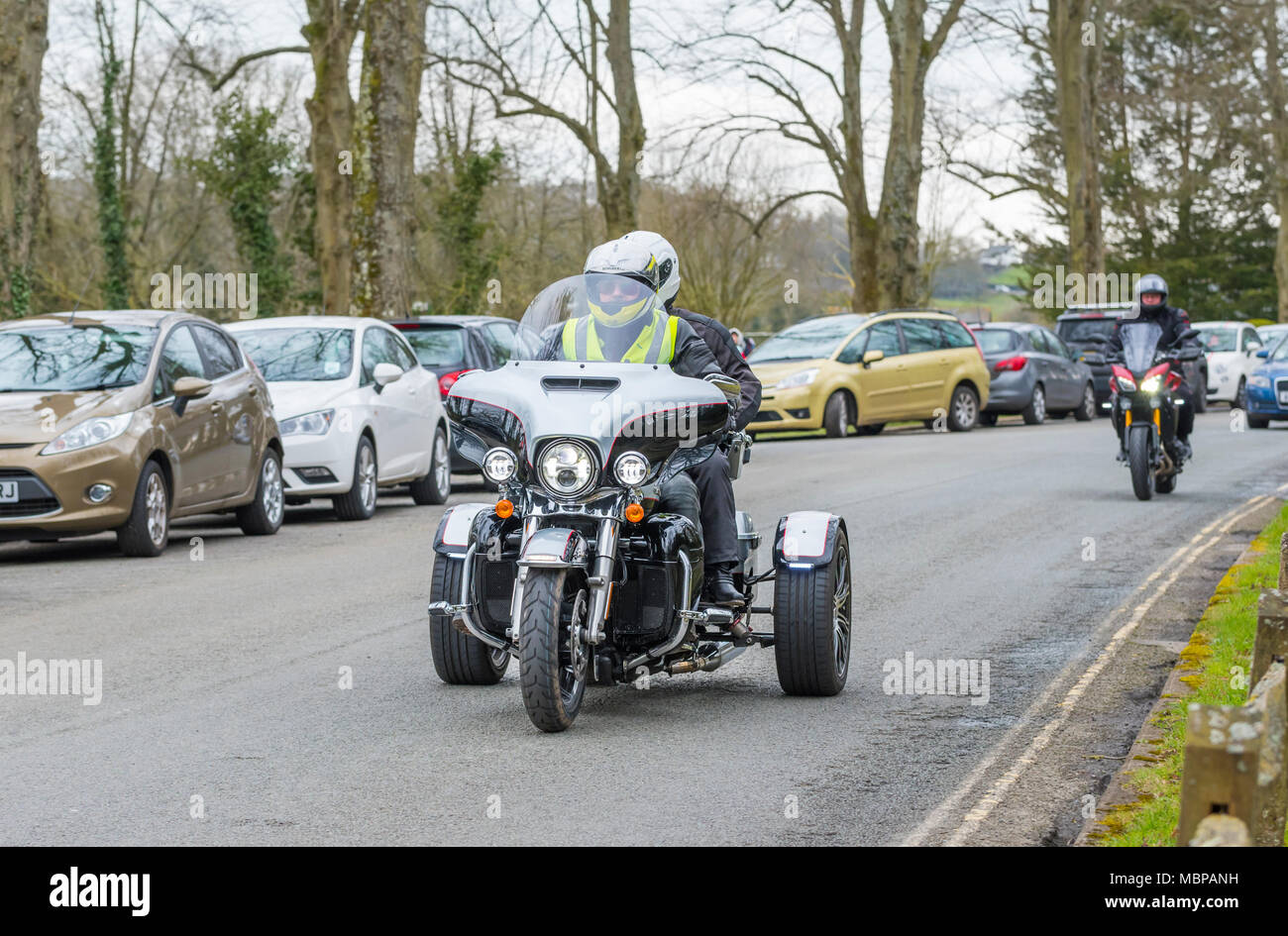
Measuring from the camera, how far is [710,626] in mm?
7680

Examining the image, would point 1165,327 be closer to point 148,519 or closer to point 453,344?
point 453,344

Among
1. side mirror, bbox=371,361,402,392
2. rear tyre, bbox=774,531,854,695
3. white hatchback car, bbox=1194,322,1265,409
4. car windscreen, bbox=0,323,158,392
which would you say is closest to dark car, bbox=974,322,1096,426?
white hatchback car, bbox=1194,322,1265,409

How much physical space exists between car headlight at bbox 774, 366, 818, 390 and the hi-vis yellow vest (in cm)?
1852

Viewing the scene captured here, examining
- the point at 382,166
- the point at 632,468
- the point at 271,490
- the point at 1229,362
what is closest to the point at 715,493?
the point at 632,468

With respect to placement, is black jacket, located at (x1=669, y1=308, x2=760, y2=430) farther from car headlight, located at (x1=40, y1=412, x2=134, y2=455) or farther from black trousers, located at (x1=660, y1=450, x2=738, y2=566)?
car headlight, located at (x1=40, y1=412, x2=134, y2=455)

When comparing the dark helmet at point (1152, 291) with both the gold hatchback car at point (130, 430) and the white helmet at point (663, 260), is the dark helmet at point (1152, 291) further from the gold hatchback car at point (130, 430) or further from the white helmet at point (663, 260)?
the white helmet at point (663, 260)

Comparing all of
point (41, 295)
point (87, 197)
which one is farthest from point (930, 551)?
point (87, 197)

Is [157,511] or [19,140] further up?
[19,140]

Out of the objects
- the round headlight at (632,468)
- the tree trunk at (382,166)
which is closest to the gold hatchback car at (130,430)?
the round headlight at (632,468)

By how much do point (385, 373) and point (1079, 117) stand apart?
3083 cm

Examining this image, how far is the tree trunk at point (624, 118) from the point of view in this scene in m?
32.9

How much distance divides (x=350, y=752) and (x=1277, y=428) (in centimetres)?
2391

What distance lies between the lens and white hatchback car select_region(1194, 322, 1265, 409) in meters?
35.3

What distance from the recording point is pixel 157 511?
13.0 metres
